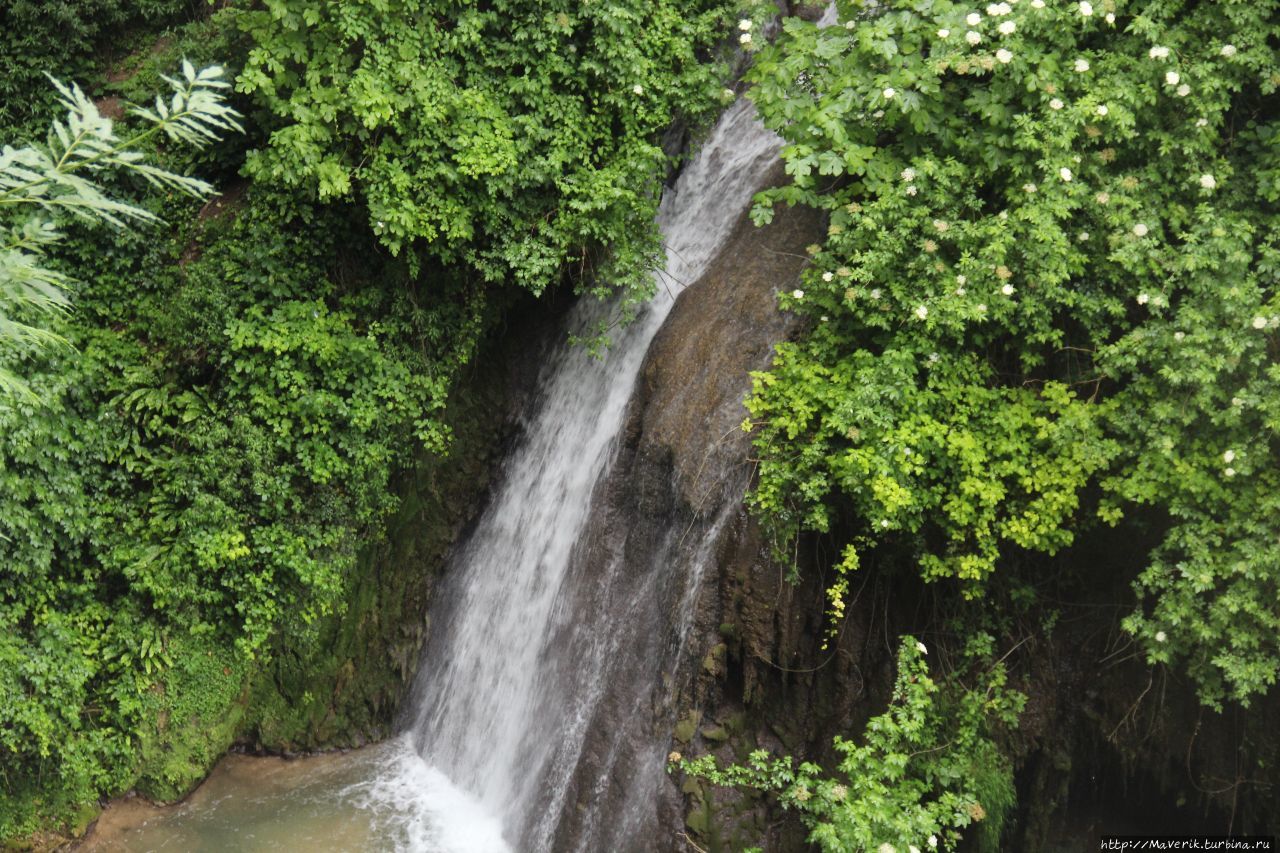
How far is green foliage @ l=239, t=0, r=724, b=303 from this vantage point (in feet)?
23.1

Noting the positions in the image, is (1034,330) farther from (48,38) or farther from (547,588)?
(48,38)

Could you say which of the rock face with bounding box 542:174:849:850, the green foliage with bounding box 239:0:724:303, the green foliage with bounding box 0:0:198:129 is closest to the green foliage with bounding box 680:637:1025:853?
the rock face with bounding box 542:174:849:850

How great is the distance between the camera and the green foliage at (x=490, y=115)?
23.1 feet

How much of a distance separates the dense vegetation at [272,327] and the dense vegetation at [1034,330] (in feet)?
8.17

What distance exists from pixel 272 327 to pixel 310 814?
166 inches

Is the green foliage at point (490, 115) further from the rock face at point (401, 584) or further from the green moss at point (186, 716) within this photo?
the green moss at point (186, 716)

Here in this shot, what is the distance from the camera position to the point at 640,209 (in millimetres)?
7734

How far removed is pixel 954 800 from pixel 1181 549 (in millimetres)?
1880

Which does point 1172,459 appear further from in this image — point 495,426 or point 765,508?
point 495,426

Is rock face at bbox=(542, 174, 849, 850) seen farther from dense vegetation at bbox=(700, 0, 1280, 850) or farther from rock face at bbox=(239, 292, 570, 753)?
rock face at bbox=(239, 292, 570, 753)

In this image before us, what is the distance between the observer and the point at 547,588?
7973 millimetres

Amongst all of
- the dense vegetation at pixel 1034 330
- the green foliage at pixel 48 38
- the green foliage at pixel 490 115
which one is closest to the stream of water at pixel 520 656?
the green foliage at pixel 490 115

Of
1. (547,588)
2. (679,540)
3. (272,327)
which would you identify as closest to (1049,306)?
(679,540)

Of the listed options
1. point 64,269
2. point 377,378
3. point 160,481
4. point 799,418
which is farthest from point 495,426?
point 799,418
